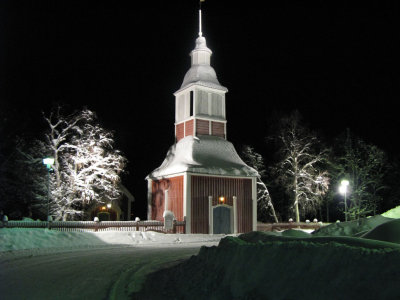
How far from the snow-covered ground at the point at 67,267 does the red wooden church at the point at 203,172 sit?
590 cm

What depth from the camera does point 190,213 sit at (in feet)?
82.0

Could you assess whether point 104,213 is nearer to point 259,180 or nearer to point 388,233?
point 259,180

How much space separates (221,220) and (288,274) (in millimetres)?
19983

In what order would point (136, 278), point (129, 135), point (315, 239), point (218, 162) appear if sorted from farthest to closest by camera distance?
point (129, 135) < point (218, 162) < point (136, 278) < point (315, 239)

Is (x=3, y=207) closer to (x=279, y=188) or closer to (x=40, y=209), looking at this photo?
(x=40, y=209)

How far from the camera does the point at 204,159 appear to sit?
26.5 m

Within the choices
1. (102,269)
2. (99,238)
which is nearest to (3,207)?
(99,238)

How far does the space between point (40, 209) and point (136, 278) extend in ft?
61.0

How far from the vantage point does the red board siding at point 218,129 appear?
28.5 metres

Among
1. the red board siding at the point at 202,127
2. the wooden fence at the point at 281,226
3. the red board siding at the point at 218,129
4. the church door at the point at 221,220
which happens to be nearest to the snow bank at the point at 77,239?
the church door at the point at 221,220

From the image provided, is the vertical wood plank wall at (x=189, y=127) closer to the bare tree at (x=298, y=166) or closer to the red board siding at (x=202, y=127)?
the red board siding at (x=202, y=127)

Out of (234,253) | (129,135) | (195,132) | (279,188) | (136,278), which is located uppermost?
(129,135)

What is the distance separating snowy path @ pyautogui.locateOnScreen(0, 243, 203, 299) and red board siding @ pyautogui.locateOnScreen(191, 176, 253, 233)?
37.9ft

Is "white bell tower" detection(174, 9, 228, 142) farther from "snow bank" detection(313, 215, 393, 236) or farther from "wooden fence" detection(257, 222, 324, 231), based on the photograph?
"snow bank" detection(313, 215, 393, 236)
